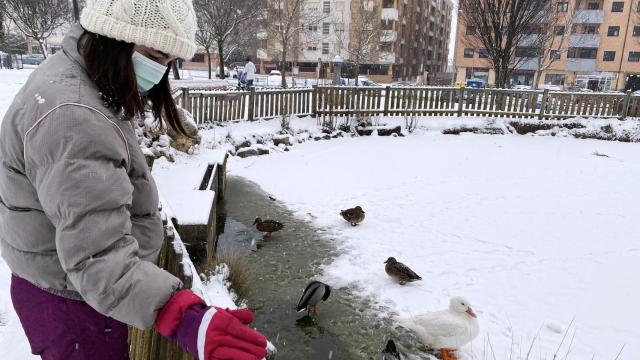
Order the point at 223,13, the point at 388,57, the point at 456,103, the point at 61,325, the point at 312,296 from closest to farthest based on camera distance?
the point at 61,325 < the point at 312,296 < the point at 456,103 < the point at 223,13 < the point at 388,57

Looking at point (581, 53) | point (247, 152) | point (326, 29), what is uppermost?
point (326, 29)

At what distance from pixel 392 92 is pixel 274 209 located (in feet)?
33.1

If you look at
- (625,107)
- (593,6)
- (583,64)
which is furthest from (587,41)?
(625,107)

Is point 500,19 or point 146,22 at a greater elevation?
point 500,19

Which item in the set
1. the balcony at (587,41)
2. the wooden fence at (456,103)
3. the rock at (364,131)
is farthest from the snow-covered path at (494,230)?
the balcony at (587,41)

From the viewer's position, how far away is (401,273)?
5.18 metres

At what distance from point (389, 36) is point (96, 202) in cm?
5225

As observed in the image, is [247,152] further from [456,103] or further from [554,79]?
[554,79]

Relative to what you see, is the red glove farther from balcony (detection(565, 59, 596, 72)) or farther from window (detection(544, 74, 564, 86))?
window (detection(544, 74, 564, 86))

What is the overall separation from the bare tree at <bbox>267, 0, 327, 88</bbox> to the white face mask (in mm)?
26406

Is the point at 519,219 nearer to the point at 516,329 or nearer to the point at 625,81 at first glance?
the point at 516,329

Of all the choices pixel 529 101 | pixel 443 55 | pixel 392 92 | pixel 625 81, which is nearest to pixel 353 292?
pixel 392 92

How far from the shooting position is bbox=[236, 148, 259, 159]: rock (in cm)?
1150

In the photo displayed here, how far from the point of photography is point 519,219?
7562mm
